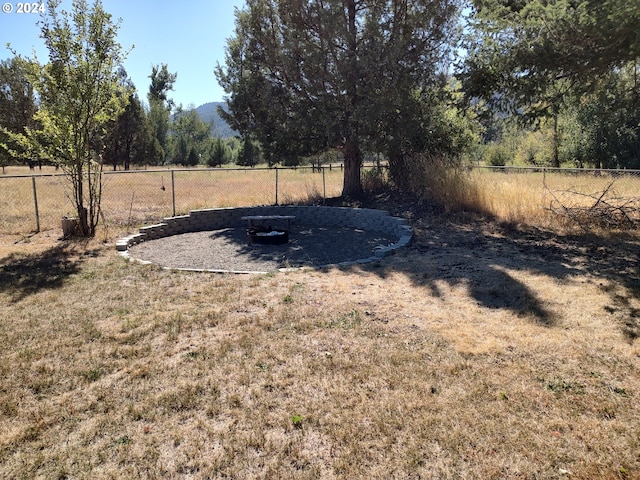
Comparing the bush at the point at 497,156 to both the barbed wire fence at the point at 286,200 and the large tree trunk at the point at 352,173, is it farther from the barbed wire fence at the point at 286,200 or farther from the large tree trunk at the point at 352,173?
the large tree trunk at the point at 352,173

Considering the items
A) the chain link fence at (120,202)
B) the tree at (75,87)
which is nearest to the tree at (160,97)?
the chain link fence at (120,202)

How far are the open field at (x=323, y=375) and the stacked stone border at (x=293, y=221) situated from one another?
10.3 ft

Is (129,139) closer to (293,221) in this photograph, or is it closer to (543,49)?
(293,221)

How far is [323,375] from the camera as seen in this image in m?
3.18

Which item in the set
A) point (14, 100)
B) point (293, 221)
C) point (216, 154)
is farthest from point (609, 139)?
point (14, 100)

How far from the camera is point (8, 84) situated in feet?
84.8

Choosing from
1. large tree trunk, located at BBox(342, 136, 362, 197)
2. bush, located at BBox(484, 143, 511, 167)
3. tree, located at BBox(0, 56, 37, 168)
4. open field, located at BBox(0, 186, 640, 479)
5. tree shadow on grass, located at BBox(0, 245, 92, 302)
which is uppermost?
tree, located at BBox(0, 56, 37, 168)

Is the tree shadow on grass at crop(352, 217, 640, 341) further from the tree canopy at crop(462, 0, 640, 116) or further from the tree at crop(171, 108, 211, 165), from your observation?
the tree at crop(171, 108, 211, 165)

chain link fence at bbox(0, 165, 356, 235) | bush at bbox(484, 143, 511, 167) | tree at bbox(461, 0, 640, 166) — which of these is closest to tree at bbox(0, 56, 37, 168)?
chain link fence at bbox(0, 165, 356, 235)

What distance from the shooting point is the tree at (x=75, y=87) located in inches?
286

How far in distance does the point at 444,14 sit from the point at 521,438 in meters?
11.6

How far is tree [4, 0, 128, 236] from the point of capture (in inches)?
286

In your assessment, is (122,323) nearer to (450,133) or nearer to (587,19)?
(587,19)

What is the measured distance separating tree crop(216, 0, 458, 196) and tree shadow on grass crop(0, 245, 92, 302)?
6774 mm
